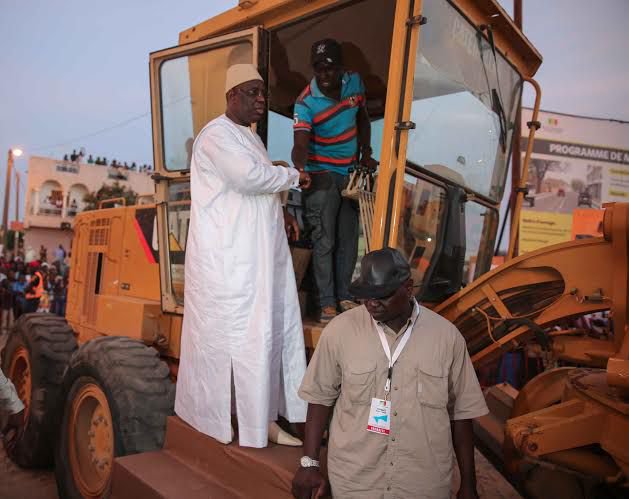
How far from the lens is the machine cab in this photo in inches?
117

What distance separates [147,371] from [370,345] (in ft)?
6.22

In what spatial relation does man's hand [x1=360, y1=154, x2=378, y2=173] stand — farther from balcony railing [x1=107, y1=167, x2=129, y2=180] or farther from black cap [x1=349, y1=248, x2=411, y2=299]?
balcony railing [x1=107, y1=167, x2=129, y2=180]

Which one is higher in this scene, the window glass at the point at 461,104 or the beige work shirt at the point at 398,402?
the window glass at the point at 461,104

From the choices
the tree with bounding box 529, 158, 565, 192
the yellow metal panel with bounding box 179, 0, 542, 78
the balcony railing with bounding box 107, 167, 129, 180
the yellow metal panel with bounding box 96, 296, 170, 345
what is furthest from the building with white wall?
the yellow metal panel with bounding box 179, 0, 542, 78

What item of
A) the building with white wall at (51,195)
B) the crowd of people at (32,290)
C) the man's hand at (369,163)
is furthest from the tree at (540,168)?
the building with white wall at (51,195)

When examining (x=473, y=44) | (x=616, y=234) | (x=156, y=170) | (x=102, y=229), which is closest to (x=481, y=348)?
(x=616, y=234)

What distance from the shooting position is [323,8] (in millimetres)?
3330

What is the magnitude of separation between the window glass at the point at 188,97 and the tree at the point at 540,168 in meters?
6.80

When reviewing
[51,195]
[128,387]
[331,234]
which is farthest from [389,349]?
[51,195]

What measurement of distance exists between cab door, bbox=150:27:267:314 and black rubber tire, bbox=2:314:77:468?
4.70ft

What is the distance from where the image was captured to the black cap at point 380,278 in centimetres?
225

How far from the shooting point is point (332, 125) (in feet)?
12.5

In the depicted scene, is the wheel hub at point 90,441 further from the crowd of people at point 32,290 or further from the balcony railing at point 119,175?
the balcony railing at point 119,175

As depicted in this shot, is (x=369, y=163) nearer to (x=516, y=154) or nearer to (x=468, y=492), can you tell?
(x=468, y=492)
